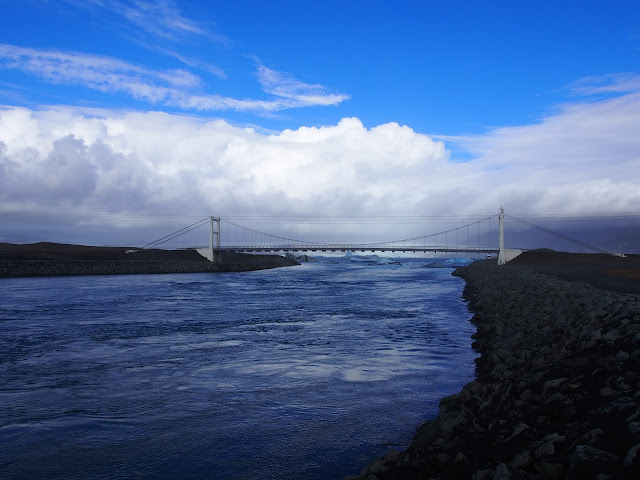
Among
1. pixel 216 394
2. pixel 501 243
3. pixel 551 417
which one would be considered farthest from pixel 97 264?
pixel 551 417

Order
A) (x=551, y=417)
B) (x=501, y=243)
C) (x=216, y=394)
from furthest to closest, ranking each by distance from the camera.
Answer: (x=501, y=243), (x=216, y=394), (x=551, y=417)

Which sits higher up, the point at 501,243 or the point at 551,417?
the point at 501,243

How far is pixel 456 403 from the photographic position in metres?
7.43

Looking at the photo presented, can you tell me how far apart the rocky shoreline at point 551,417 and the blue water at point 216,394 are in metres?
1.12

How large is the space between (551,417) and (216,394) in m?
6.08

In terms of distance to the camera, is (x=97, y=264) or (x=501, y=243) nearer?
(x=97, y=264)

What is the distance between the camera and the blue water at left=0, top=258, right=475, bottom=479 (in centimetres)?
643

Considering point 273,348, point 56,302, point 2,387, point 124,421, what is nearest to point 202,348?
point 273,348

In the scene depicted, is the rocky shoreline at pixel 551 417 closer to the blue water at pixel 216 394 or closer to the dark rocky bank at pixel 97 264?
the blue water at pixel 216 394

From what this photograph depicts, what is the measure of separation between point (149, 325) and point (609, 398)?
16.5 m

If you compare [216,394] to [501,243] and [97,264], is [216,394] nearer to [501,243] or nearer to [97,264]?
[97,264]

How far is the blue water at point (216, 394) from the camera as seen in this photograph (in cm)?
643

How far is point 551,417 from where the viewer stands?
5.40 meters

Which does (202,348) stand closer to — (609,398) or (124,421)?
(124,421)
